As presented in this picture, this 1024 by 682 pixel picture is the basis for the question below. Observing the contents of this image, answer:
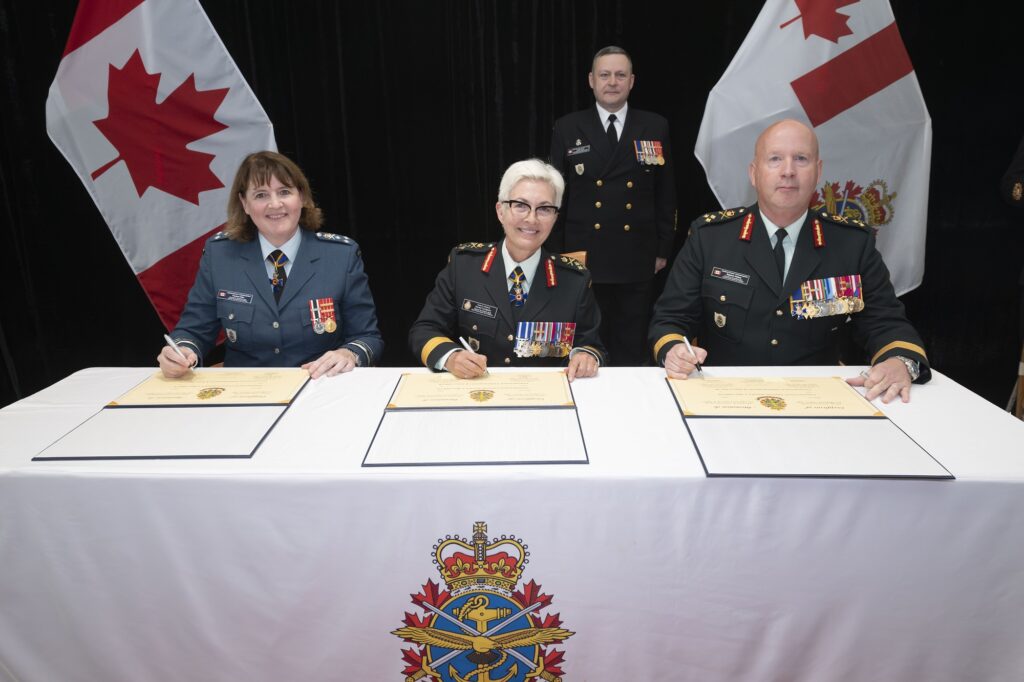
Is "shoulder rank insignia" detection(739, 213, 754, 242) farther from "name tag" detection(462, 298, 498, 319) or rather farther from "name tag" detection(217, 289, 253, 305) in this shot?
"name tag" detection(217, 289, 253, 305)

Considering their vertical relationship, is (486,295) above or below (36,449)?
above

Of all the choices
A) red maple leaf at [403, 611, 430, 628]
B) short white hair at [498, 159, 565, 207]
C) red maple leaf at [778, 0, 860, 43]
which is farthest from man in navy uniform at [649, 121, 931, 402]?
red maple leaf at [778, 0, 860, 43]

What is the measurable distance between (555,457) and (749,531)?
37 centimetres

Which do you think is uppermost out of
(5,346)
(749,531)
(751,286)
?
(751,286)

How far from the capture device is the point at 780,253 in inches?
73.0

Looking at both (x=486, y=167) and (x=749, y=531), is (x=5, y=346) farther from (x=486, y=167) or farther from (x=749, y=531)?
(x=749, y=531)

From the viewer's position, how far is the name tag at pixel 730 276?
187 cm

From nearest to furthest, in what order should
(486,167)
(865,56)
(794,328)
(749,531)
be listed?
(749,531) < (794,328) < (865,56) < (486,167)

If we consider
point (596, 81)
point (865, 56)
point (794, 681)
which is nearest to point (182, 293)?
point (596, 81)

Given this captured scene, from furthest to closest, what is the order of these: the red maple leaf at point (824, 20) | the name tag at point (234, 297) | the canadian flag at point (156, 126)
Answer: the red maple leaf at point (824, 20), the canadian flag at point (156, 126), the name tag at point (234, 297)

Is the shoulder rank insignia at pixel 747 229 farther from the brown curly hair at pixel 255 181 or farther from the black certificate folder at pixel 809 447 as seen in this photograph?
the brown curly hair at pixel 255 181

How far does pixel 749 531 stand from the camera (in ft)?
3.50

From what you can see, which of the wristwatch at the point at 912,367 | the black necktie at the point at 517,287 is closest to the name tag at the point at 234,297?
the black necktie at the point at 517,287

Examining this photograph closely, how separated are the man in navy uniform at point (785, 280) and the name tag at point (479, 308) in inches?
19.9
